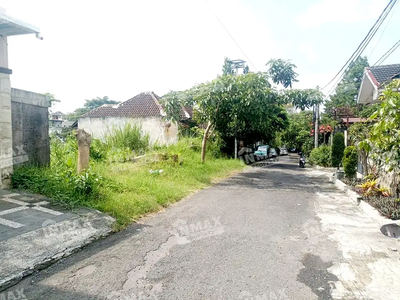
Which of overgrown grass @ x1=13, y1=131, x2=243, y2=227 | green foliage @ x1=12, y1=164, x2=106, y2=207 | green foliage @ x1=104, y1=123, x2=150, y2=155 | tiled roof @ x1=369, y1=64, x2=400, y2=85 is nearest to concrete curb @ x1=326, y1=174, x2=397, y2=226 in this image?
overgrown grass @ x1=13, y1=131, x2=243, y2=227

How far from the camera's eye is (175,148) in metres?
13.4

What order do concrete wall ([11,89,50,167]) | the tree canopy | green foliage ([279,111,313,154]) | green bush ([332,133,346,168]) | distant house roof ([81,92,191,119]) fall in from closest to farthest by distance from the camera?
concrete wall ([11,89,50,167]), green bush ([332,133,346,168]), distant house roof ([81,92,191,119]), green foliage ([279,111,313,154]), the tree canopy

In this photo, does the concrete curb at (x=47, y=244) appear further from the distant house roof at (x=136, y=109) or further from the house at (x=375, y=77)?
the distant house roof at (x=136, y=109)

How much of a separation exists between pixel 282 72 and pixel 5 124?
35.0 feet

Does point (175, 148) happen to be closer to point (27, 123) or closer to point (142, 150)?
point (142, 150)

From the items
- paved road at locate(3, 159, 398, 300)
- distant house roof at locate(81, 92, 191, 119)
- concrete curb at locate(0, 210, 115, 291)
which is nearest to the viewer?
paved road at locate(3, 159, 398, 300)

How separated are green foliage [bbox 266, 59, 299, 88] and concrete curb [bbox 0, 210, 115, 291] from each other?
34.0 feet

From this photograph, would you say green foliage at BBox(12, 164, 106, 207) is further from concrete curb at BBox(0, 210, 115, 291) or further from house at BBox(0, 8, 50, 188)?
concrete curb at BBox(0, 210, 115, 291)

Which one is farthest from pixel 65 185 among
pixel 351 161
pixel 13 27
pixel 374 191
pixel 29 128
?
pixel 351 161

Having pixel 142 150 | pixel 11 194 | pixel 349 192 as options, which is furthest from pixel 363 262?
pixel 142 150

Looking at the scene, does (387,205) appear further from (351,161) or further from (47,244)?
(47,244)

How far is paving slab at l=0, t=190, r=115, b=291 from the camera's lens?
10.0 feet

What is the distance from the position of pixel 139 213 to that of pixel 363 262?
3.62 meters

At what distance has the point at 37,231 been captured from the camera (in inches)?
149
